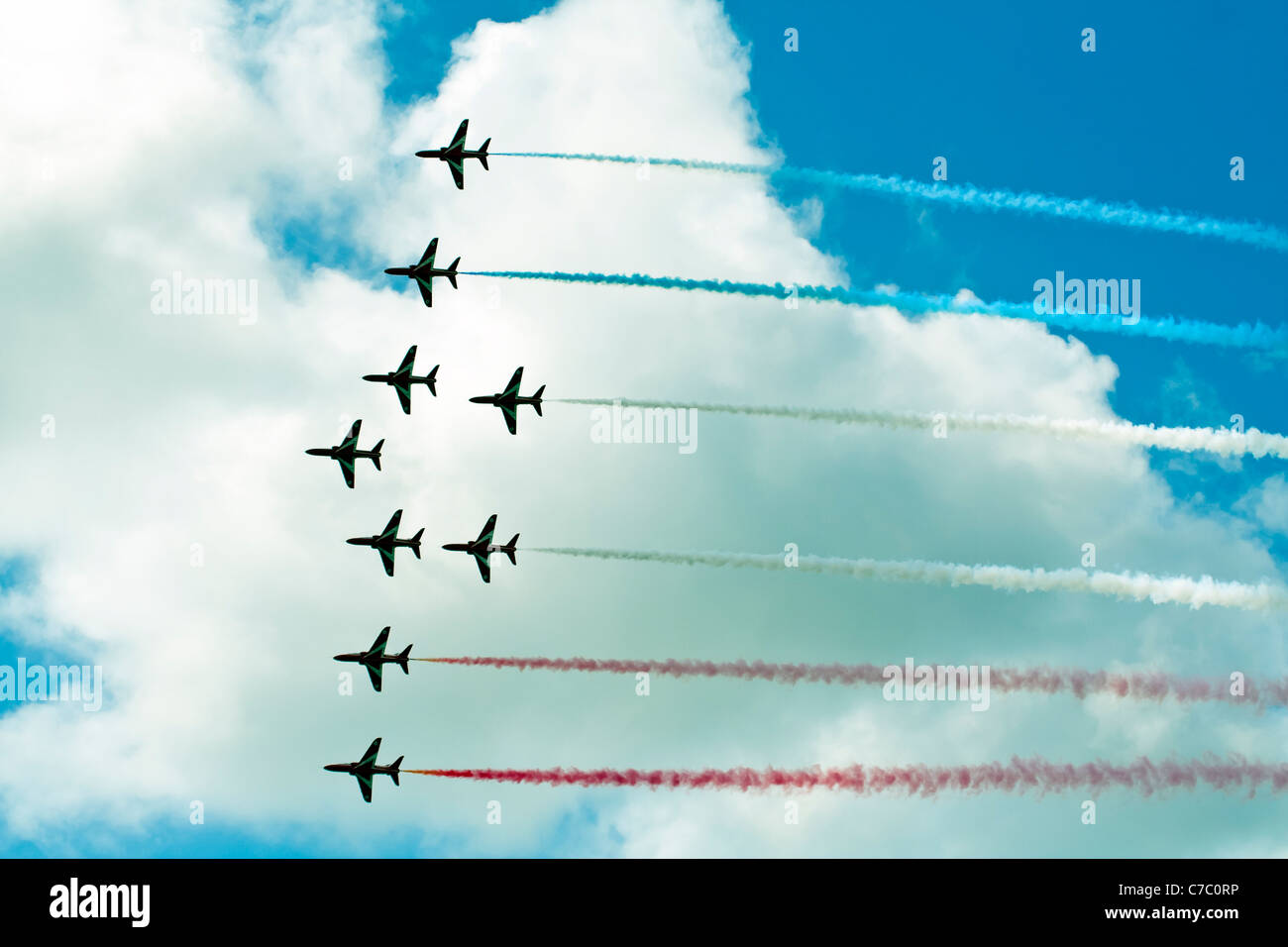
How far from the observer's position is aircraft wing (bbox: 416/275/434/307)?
109 meters

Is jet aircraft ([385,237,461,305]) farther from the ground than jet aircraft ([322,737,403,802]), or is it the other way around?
jet aircraft ([385,237,461,305])

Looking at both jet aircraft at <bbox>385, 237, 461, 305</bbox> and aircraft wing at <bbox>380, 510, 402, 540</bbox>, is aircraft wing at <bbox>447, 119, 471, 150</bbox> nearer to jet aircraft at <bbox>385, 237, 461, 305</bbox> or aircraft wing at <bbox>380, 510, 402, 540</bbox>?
jet aircraft at <bbox>385, 237, 461, 305</bbox>

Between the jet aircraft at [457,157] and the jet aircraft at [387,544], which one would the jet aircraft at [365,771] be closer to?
the jet aircraft at [387,544]

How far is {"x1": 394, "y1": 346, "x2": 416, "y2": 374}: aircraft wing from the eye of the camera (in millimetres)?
111062

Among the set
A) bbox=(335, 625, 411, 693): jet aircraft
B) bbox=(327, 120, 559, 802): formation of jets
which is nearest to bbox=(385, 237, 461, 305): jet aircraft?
bbox=(327, 120, 559, 802): formation of jets

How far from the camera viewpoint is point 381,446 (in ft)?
363

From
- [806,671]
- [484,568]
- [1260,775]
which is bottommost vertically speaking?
[1260,775]

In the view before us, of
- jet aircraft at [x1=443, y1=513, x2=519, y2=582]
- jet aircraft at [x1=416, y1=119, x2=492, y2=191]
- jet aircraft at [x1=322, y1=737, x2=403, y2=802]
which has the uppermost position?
jet aircraft at [x1=416, y1=119, x2=492, y2=191]

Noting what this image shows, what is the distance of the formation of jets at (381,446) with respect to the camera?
104m
